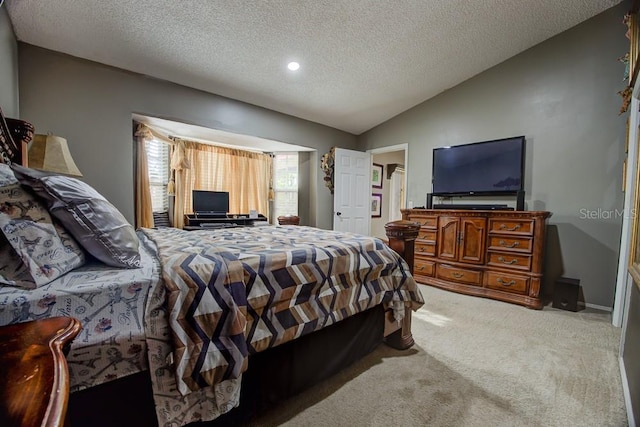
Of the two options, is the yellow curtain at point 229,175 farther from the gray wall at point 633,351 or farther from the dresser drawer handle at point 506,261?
the gray wall at point 633,351

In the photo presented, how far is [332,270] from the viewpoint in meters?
1.44

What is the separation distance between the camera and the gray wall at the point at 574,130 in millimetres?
2688

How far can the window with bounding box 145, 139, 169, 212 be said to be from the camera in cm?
369

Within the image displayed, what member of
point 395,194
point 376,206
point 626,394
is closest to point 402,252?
point 626,394

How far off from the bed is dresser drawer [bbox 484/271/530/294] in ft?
8.69

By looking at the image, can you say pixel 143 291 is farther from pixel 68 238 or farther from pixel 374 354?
pixel 374 354

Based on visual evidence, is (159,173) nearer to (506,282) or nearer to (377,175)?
(377,175)

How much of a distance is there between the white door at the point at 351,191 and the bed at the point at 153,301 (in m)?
3.36

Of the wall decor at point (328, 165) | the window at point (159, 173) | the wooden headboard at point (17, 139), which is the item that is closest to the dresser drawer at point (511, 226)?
the wall decor at point (328, 165)

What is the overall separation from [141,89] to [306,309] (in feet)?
10.1

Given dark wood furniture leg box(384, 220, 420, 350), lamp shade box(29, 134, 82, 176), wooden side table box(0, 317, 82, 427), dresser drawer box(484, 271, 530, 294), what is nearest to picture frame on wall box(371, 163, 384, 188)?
dresser drawer box(484, 271, 530, 294)

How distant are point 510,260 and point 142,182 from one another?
447 cm

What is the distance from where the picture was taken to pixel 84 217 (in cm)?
102

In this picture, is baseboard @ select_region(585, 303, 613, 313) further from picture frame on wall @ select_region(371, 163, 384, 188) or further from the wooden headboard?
the wooden headboard
